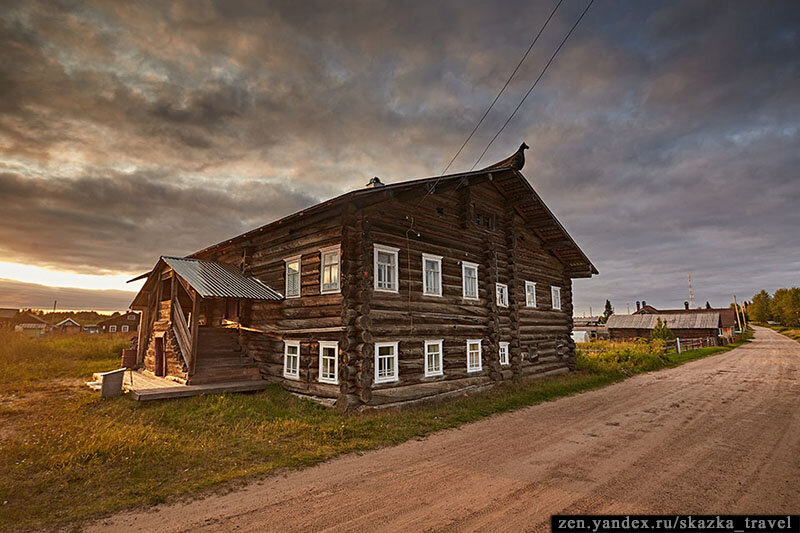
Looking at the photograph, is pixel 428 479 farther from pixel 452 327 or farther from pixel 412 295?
pixel 452 327

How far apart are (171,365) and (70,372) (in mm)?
8969

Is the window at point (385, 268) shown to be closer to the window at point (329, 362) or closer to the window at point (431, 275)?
the window at point (431, 275)

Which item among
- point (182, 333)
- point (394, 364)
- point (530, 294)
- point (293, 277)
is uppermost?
point (293, 277)

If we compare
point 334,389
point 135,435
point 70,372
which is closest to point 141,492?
point 135,435

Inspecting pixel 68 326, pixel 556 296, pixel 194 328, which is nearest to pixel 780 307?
pixel 556 296

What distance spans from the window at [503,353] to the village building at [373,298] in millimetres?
92

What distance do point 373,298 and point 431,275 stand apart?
3.13 meters

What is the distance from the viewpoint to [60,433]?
973 cm

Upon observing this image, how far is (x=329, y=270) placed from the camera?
1405cm

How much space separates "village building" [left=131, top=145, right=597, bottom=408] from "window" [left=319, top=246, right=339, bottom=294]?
44mm

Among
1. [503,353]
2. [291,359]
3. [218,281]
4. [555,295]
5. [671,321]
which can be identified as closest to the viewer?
[291,359]

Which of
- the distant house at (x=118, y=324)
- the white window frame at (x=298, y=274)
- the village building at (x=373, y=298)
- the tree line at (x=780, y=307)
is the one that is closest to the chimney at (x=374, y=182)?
the village building at (x=373, y=298)

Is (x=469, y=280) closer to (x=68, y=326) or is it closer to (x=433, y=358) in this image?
(x=433, y=358)

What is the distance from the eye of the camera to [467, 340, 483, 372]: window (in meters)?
16.2
